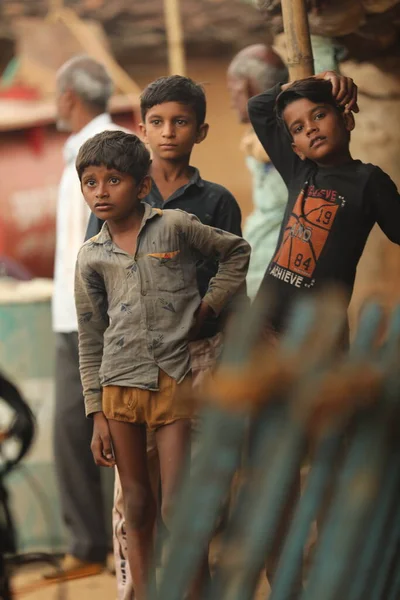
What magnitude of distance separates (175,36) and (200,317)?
4.29 meters

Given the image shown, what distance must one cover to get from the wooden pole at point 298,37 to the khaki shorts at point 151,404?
949mm

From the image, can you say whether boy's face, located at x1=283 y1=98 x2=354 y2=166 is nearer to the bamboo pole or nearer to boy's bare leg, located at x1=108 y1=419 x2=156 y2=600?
boy's bare leg, located at x1=108 y1=419 x2=156 y2=600

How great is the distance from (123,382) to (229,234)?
0.48 meters

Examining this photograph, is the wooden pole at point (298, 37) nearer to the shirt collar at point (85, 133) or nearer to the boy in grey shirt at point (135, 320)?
the boy in grey shirt at point (135, 320)

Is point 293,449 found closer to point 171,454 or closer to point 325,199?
point 171,454

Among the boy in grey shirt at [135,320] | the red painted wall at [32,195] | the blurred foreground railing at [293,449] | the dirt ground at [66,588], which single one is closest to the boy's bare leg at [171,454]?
the boy in grey shirt at [135,320]

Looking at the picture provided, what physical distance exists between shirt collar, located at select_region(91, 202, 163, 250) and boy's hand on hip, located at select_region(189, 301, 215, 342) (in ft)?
0.84

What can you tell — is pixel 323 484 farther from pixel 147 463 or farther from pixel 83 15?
pixel 83 15

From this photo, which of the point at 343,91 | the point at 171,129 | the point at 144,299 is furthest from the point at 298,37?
the point at 144,299

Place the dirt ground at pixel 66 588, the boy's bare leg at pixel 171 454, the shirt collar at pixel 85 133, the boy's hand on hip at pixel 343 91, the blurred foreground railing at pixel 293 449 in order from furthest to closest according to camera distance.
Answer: the shirt collar at pixel 85 133, the dirt ground at pixel 66 588, the boy's hand on hip at pixel 343 91, the boy's bare leg at pixel 171 454, the blurred foreground railing at pixel 293 449

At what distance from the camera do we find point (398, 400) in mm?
2410

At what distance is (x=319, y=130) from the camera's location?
3658mm

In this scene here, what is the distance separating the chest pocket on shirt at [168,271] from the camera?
3.48m

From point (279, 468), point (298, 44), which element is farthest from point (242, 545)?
point (298, 44)
